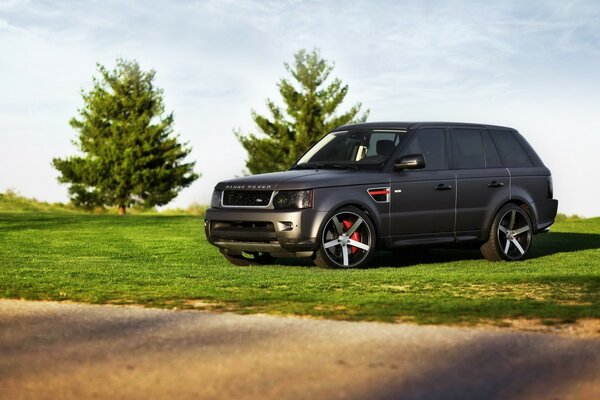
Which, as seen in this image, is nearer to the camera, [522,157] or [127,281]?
[127,281]

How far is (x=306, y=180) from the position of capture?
37.8 ft

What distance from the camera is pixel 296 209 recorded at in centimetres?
Result: 1141

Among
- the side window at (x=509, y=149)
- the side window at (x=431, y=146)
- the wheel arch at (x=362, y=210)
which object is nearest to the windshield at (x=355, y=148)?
the side window at (x=431, y=146)

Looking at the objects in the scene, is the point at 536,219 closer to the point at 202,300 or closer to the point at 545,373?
the point at 202,300

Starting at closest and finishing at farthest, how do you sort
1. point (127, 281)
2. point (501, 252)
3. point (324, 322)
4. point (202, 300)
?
point (324, 322) < point (202, 300) < point (127, 281) < point (501, 252)

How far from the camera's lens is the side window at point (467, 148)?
43.1ft

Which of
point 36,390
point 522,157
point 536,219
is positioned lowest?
point 36,390

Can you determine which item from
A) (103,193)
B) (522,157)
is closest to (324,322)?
(522,157)

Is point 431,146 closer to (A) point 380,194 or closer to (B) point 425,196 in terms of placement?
(B) point 425,196

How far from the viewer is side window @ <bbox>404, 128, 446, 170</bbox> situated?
12.7m

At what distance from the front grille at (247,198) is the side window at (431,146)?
223 cm

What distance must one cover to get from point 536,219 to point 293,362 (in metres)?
9.07

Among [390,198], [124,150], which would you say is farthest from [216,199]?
[124,150]

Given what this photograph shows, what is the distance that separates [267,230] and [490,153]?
3902 mm
